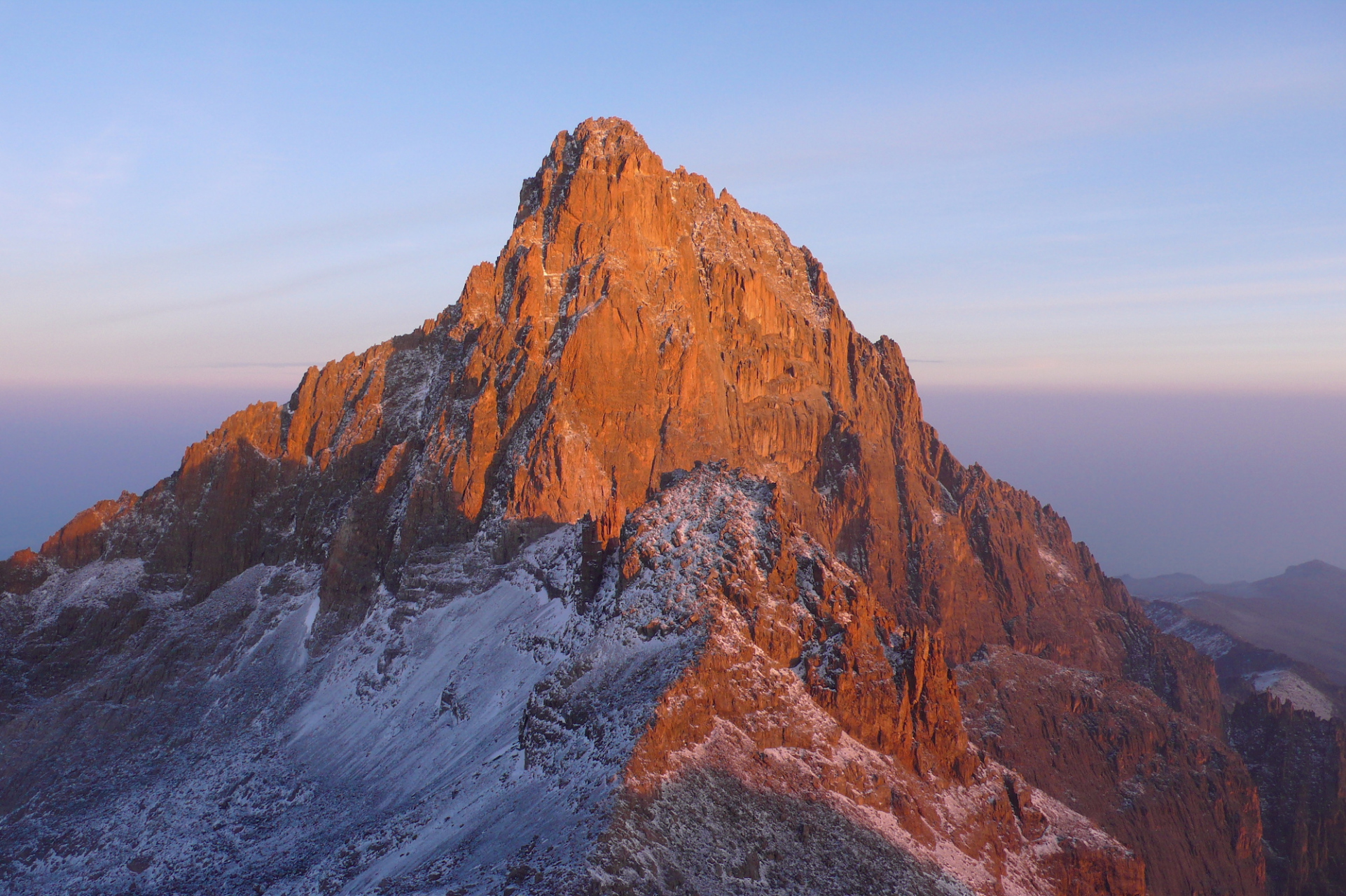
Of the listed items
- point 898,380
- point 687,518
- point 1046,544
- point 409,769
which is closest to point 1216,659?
→ point 1046,544

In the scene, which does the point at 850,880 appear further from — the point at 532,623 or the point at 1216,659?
the point at 1216,659

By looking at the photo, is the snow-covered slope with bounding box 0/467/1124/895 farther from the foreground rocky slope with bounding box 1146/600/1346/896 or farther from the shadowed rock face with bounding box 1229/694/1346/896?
the foreground rocky slope with bounding box 1146/600/1346/896

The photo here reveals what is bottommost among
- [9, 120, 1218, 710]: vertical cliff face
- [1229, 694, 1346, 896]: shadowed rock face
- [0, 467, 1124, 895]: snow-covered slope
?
[1229, 694, 1346, 896]: shadowed rock face

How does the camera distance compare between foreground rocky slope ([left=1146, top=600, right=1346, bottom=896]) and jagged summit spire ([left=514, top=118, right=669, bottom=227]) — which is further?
jagged summit spire ([left=514, top=118, right=669, bottom=227])

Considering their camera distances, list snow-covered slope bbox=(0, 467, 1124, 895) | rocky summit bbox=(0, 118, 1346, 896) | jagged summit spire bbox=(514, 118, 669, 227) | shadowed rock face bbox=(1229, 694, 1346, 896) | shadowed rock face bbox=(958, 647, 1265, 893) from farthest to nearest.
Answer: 1. jagged summit spire bbox=(514, 118, 669, 227)
2. shadowed rock face bbox=(1229, 694, 1346, 896)
3. shadowed rock face bbox=(958, 647, 1265, 893)
4. rocky summit bbox=(0, 118, 1346, 896)
5. snow-covered slope bbox=(0, 467, 1124, 895)

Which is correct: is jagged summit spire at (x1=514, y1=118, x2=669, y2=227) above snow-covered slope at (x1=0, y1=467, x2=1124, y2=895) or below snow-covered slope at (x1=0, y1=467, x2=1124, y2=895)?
above

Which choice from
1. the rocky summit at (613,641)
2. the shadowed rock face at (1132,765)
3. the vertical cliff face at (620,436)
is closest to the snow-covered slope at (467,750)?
the rocky summit at (613,641)

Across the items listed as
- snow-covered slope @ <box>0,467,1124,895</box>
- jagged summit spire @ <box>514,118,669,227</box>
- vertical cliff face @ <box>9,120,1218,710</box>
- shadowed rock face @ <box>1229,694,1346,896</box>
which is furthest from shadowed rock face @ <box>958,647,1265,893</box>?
jagged summit spire @ <box>514,118,669,227</box>

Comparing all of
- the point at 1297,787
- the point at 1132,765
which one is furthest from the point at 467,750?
the point at 1297,787

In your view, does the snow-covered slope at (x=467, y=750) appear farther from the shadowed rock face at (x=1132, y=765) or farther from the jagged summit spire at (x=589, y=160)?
the jagged summit spire at (x=589, y=160)
